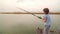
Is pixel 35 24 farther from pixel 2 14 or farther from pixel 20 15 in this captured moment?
pixel 2 14

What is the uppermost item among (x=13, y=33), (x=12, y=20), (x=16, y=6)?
(x=16, y=6)

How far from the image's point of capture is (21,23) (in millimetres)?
4410

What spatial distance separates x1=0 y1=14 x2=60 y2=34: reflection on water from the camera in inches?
169

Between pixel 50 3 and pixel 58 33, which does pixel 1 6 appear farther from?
pixel 58 33

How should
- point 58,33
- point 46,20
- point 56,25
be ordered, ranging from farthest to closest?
point 56,25, point 58,33, point 46,20

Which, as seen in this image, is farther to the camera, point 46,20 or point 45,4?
point 45,4

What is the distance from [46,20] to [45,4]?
4.88ft

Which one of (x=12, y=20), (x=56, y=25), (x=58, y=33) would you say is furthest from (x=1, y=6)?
(x=58, y=33)

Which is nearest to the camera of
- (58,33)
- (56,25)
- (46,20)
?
(46,20)

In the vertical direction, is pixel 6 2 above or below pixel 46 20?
above

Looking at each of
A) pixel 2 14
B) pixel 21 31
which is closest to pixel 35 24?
pixel 21 31

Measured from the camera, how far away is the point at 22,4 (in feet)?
14.4

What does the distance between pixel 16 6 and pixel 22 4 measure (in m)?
0.16

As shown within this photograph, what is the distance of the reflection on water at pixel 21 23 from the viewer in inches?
169
